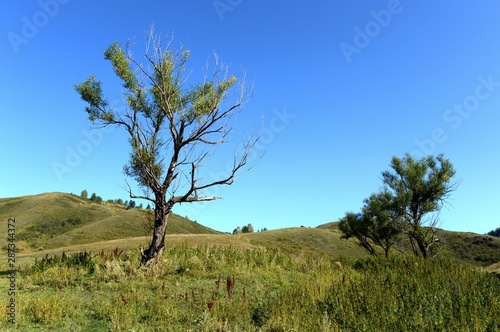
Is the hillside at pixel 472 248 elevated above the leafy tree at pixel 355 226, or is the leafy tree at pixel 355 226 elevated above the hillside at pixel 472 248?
the leafy tree at pixel 355 226

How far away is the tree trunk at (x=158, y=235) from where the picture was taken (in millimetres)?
13086

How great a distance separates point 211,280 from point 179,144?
21.2ft

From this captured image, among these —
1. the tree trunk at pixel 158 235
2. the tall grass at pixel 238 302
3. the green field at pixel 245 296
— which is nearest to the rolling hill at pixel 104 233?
the tree trunk at pixel 158 235

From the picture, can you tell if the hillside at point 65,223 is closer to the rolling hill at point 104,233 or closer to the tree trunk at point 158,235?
the rolling hill at point 104,233

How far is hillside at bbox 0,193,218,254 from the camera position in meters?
87.4

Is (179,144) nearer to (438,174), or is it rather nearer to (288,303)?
(288,303)

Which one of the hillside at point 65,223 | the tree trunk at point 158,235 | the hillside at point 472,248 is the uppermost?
the hillside at point 65,223

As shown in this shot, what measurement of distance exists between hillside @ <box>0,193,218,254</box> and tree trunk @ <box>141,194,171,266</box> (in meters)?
65.2

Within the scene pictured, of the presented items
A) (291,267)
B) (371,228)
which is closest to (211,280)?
(291,267)

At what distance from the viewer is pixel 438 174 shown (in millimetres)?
41375

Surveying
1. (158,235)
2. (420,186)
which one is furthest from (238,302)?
(420,186)

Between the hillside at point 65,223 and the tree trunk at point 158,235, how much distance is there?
65.2 metres

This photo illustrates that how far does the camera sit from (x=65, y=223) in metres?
110

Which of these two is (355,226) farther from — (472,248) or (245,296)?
(472,248)
